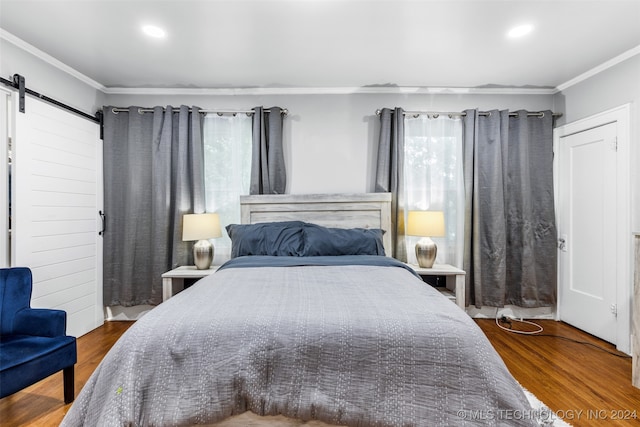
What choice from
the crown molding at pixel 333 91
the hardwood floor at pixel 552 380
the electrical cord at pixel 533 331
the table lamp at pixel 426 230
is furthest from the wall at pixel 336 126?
the hardwood floor at pixel 552 380

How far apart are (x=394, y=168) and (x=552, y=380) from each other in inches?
85.2

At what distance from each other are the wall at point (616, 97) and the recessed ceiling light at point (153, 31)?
3.78 meters

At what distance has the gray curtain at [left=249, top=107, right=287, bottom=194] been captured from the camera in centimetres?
350

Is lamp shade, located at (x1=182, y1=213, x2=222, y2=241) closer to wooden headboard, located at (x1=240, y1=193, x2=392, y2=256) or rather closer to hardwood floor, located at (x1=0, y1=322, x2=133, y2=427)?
wooden headboard, located at (x1=240, y1=193, x2=392, y2=256)

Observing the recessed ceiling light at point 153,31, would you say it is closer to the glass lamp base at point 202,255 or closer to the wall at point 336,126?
the wall at point 336,126

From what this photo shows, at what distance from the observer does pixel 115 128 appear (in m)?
3.51

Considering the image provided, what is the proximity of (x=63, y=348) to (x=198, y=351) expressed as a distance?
4.31 ft

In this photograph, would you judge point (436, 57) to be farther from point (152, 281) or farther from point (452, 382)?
point (152, 281)

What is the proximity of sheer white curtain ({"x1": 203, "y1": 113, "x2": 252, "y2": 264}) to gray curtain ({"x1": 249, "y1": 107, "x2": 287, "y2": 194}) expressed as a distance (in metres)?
0.14

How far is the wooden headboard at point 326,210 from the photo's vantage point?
3.48 meters

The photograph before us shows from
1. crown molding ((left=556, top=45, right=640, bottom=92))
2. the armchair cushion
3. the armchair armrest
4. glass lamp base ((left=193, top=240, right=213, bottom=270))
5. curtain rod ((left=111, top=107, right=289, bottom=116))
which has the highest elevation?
crown molding ((left=556, top=45, right=640, bottom=92))

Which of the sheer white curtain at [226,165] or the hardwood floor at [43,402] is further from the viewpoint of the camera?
the sheer white curtain at [226,165]

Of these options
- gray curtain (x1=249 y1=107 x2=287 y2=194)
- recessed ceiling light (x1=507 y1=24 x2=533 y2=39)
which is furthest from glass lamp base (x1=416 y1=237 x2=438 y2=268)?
recessed ceiling light (x1=507 y1=24 x2=533 y2=39)

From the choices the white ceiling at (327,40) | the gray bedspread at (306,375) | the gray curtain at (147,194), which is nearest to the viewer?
the gray bedspread at (306,375)
